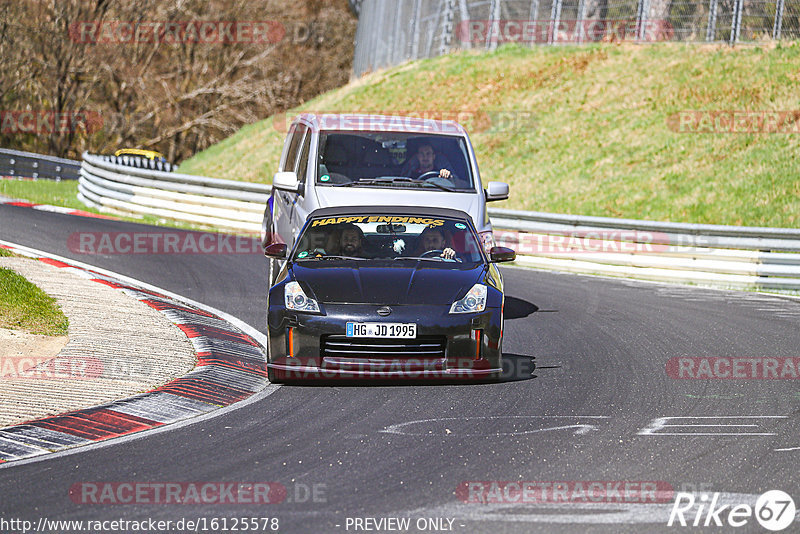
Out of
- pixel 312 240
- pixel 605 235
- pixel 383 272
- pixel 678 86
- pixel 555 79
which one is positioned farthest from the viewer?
pixel 555 79

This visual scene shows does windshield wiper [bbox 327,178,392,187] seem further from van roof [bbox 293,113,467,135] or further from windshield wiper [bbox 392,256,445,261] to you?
windshield wiper [bbox 392,256,445,261]

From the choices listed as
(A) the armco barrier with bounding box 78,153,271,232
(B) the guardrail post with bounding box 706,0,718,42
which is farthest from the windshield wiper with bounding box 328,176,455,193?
(B) the guardrail post with bounding box 706,0,718,42

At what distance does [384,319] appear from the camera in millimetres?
8500

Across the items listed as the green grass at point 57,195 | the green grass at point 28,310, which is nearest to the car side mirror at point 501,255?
the green grass at point 28,310

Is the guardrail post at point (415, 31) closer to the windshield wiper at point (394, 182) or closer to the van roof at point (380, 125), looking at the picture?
the van roof at point (380, 125)

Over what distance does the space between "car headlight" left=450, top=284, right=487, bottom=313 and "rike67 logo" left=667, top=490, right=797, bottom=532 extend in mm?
3087

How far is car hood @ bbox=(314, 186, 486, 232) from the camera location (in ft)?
37.8

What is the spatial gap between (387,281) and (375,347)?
0.66 m

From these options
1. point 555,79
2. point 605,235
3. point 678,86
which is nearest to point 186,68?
point 555,79

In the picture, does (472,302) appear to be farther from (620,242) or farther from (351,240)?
(620,242)

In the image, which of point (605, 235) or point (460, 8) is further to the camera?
point (460, 8)

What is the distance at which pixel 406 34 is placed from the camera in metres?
40.2

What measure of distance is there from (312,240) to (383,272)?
3.56 ft

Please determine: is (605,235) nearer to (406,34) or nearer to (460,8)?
(460,8)
